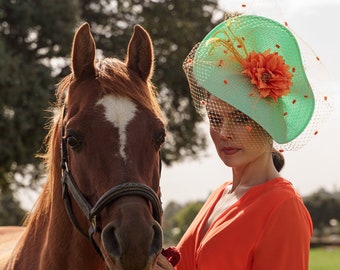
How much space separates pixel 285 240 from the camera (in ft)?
10.8

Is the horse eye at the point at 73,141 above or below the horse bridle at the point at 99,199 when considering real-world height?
above

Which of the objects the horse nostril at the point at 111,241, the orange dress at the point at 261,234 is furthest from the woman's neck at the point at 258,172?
the horse nostril at the point at 111,241

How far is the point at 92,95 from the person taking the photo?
3.51 m

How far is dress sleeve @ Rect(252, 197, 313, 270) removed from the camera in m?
3.27

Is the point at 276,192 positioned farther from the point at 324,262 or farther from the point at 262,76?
the point at 324,262

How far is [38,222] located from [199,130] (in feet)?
55.8

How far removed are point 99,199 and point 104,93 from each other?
0.57 meters

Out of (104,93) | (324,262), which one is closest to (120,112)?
(104,93)

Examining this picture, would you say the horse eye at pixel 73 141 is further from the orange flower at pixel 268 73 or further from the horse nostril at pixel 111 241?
the orange flower at pixel 268 73

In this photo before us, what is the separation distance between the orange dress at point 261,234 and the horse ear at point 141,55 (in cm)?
90

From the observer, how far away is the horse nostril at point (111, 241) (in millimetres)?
3086

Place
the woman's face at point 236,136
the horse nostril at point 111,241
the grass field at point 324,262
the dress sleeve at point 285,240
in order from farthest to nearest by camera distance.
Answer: the grass field at point 324,262, the woman's face at point 236,136, the dress sleeve at point 285,240, the horse nostril at point 111,241

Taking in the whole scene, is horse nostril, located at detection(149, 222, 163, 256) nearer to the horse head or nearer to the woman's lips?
the horse head

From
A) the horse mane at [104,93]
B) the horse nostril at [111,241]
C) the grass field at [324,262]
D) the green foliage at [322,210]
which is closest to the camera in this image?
the horse nostril at [111,241]
